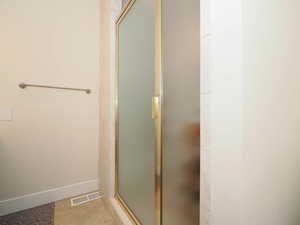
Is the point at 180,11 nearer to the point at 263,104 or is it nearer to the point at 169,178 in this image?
the point at 263,104

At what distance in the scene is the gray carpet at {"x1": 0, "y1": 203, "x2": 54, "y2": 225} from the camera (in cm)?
116

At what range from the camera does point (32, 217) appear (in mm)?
1217

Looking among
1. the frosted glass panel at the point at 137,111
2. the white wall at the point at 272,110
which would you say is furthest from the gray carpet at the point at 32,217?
the white wall at the point at 272,110

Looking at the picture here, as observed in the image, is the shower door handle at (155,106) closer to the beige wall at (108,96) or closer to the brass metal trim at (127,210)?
the beige wall at (108,96)

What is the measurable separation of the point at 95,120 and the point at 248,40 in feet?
5.23

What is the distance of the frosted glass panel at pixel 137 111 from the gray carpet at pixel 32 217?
644 mm

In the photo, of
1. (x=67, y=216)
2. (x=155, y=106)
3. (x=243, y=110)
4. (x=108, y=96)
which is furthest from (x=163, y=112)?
(x=67, y=216)

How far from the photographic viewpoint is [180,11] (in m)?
0.71

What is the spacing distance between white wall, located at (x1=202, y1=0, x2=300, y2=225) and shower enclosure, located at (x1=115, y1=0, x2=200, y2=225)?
0.54 feet

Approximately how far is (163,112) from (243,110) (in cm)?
42

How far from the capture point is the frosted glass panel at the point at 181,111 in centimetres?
64

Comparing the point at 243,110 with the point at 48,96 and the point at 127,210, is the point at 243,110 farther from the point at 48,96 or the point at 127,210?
the point at 48,96

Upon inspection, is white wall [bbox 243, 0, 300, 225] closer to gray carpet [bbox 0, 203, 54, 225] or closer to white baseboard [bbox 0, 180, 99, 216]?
gray carpet [bbox 0, 203, 54, 225]

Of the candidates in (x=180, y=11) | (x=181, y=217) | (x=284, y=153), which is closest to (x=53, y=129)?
(x=181, y=217)
